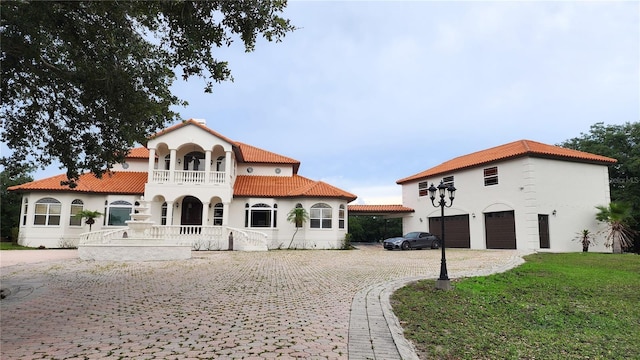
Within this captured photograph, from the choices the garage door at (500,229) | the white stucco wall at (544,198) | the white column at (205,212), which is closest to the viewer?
the white stucco wall at (544,198)

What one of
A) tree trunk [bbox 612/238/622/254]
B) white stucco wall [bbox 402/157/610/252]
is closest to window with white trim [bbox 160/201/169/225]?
white stucco wall [bbox 402/157/610/252]

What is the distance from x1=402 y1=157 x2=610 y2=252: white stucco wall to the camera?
21.8 meters

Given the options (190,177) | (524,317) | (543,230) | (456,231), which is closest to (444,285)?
(524,317)

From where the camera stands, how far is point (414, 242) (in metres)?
25.1

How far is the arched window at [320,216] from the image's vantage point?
2566 centimetres

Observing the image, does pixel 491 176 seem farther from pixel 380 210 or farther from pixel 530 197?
pixel 380 210

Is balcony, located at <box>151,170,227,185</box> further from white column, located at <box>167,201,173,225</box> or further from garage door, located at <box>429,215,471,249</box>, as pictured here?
garage door, located at <box>429,215,471,249</box>

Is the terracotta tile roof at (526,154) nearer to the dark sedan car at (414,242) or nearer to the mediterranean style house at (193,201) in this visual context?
the dark sedan car at (414,242)

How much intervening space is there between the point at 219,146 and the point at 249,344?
21.4 metres

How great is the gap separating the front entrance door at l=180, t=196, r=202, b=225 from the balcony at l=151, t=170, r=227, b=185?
87.3 inches

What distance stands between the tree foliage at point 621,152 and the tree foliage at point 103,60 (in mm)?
31512

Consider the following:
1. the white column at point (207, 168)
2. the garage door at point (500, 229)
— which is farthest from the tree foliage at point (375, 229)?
the white column at point (207, 168)

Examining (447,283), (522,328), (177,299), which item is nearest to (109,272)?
(177,299)

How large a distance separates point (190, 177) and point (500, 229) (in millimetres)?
20198
